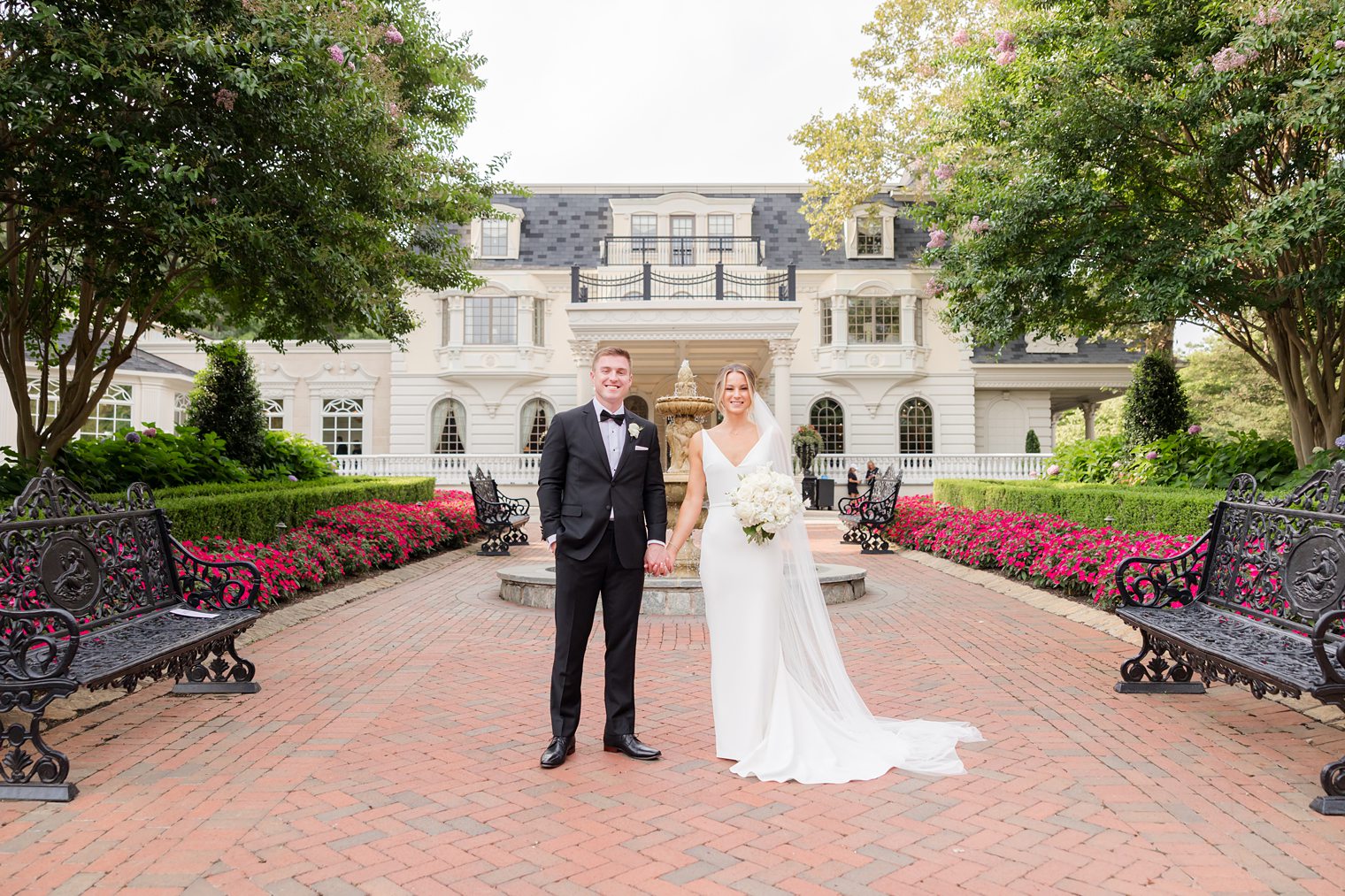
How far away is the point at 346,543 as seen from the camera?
441 inches

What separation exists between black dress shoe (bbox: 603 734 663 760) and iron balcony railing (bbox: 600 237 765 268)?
2352cm

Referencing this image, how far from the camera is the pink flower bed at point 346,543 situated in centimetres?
862

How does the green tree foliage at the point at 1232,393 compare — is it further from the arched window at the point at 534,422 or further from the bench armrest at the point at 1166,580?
the bench armrest at the point at 1166,580

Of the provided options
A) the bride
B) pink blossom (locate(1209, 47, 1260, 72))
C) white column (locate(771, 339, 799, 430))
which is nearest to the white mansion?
white column (locate(771, 339, 799, 430))

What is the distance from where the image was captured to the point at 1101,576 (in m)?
8.55

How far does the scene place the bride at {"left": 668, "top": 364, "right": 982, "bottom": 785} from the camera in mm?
4328

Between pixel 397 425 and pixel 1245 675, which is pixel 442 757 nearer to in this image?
pixel 1245 675

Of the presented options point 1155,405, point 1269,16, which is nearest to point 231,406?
point 1269,16

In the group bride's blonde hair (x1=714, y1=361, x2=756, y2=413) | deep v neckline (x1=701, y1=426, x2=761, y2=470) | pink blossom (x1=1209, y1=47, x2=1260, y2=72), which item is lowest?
deep v neckline (x1=701, y1=426, x2=761, y2=470)

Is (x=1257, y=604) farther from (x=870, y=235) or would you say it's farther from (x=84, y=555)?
(x=870, y=235)

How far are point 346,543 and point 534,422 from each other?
17318 mm

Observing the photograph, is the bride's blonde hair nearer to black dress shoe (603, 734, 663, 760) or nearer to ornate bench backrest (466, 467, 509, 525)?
black dress shoe (603, 734, 663, 760)

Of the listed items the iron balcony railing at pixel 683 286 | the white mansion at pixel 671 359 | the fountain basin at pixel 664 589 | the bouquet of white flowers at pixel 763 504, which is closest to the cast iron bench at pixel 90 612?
the bouquet of white flowers at pixel 763 504

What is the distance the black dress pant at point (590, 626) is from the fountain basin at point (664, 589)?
369cm
